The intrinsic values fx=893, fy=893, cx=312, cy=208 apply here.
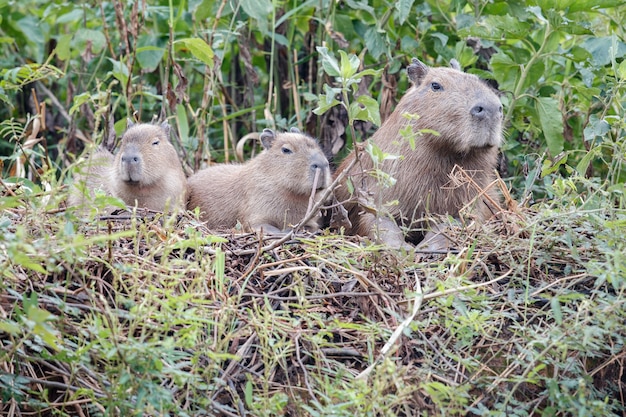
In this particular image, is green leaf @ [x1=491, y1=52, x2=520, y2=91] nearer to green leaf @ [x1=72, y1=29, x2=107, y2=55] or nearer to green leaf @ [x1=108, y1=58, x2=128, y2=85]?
green leaf @ [x1=108, y1=58, x2=128, y2=85]

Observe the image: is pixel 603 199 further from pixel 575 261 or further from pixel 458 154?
pixel 458 154

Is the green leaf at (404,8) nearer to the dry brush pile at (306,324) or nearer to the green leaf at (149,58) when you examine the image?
the green leaf at (149,58)

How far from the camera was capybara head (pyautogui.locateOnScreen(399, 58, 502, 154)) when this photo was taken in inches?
173

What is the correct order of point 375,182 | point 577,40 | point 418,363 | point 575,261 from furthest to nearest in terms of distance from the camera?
point 577,40
point 375,182
point 575,261
point 418,363

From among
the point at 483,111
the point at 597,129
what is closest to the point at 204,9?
the point at 483,111

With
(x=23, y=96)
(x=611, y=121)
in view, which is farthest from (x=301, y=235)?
(x=23, y=96)

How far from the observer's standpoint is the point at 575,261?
12.0 feet

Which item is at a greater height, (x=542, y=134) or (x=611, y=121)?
(x=611, y=121)

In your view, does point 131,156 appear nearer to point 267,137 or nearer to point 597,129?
point 267,137

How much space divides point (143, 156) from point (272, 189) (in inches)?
28.4

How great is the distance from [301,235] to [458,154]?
1.09 m

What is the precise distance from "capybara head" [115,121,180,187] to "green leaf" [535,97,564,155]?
2.10m

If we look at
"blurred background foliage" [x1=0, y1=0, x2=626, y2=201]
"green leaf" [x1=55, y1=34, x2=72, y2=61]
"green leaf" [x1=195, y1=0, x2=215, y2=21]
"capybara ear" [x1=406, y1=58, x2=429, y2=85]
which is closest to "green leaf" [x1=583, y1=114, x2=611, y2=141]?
"blurred background foliage" [x1=0, y1=0, x2=626, y2=201]

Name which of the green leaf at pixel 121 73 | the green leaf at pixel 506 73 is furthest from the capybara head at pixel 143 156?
the green leaf at pixel 506 73
